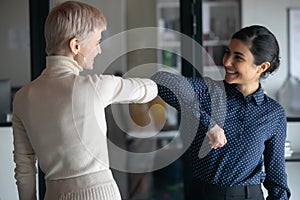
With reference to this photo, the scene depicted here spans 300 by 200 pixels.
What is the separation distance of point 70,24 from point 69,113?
23cm

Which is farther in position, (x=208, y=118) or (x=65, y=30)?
(x=208, y=118)

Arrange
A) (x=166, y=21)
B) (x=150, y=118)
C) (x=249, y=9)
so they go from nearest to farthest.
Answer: (x=150, y=118) < (x=249, y=9) < (x=166, y=21)

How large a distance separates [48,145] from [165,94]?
467 millimetres

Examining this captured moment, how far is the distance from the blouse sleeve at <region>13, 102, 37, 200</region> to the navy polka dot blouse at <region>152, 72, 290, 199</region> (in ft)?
1.54

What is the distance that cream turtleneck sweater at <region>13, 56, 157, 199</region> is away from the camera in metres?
1.30

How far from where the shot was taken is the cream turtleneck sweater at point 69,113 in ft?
4.26

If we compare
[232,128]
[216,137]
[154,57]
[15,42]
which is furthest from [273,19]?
[216,137]

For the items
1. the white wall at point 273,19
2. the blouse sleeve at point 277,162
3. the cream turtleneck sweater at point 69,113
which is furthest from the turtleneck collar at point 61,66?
the white wall at point 273,19

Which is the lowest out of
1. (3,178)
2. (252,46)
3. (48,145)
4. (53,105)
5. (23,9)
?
(3,178)

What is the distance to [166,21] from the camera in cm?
644

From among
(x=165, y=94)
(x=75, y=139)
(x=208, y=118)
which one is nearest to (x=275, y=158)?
(x=208, y=118)

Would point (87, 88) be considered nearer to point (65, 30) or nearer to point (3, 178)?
point (65, 30)

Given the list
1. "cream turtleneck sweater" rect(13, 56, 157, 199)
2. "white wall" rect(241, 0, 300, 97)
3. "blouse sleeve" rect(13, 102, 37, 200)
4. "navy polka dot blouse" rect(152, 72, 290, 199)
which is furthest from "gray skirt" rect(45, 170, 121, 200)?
"white wall" rect(241, 0, 300, 97)

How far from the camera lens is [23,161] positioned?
1438 mm
